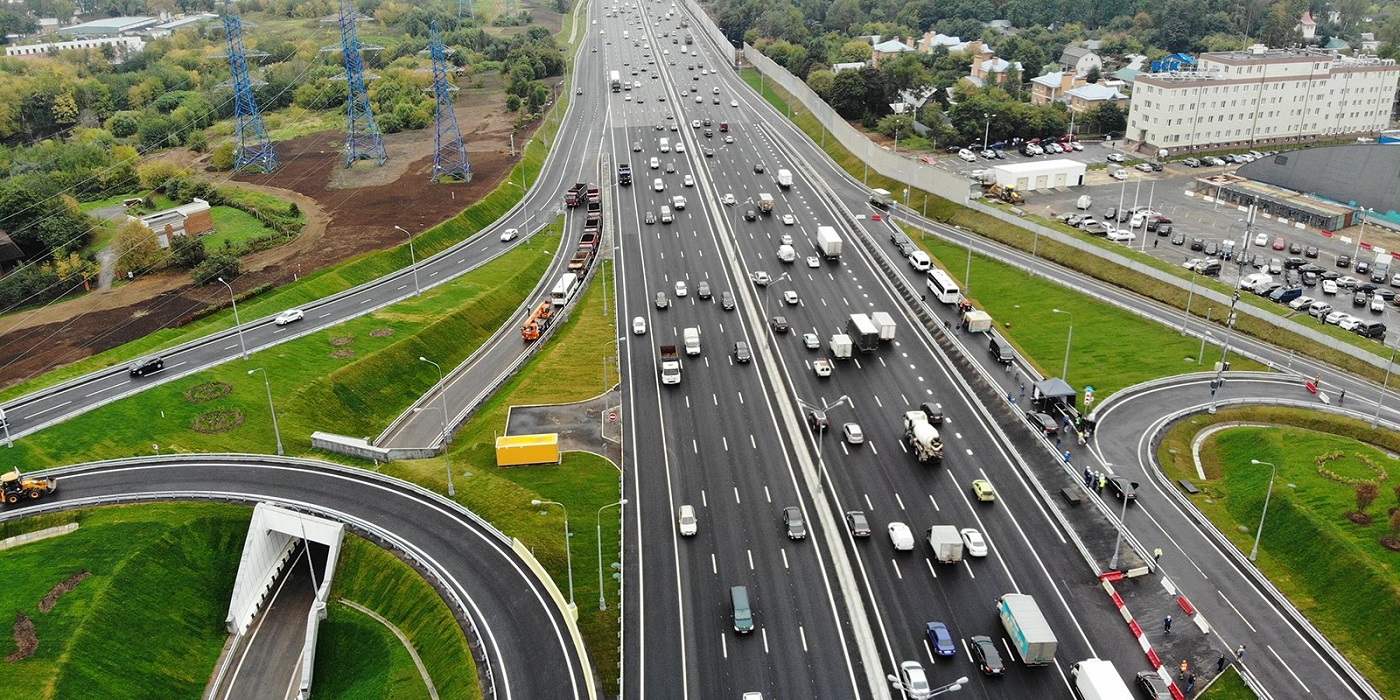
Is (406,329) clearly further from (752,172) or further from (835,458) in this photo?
(752,172)

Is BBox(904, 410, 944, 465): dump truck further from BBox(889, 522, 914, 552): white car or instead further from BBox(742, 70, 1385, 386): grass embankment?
BBox(742, 70, 1385, 386): grass embankment

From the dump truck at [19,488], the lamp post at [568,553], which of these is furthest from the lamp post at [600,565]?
the dump truck at [19,488]

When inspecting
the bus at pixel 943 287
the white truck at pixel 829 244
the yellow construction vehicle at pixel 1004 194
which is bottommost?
the bus at pixel 943 287

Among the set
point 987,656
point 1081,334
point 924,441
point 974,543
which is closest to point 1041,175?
point 1081,334

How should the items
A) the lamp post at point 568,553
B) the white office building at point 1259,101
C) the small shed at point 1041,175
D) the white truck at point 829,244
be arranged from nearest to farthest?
1. the lamp post at point 568,553
2. the white truck at point 829,244
3. the small shed at point 1041,175
4. the white office building at point 1259,101

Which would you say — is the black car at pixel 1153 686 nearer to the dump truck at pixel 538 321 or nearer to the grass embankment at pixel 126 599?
the grass embankment at pixel 126 599

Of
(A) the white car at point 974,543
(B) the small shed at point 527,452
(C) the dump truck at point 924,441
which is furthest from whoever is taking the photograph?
(B) the small shed at point 527,452

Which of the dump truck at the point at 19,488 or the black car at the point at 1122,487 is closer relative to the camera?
the black car at the point at 1122,487
